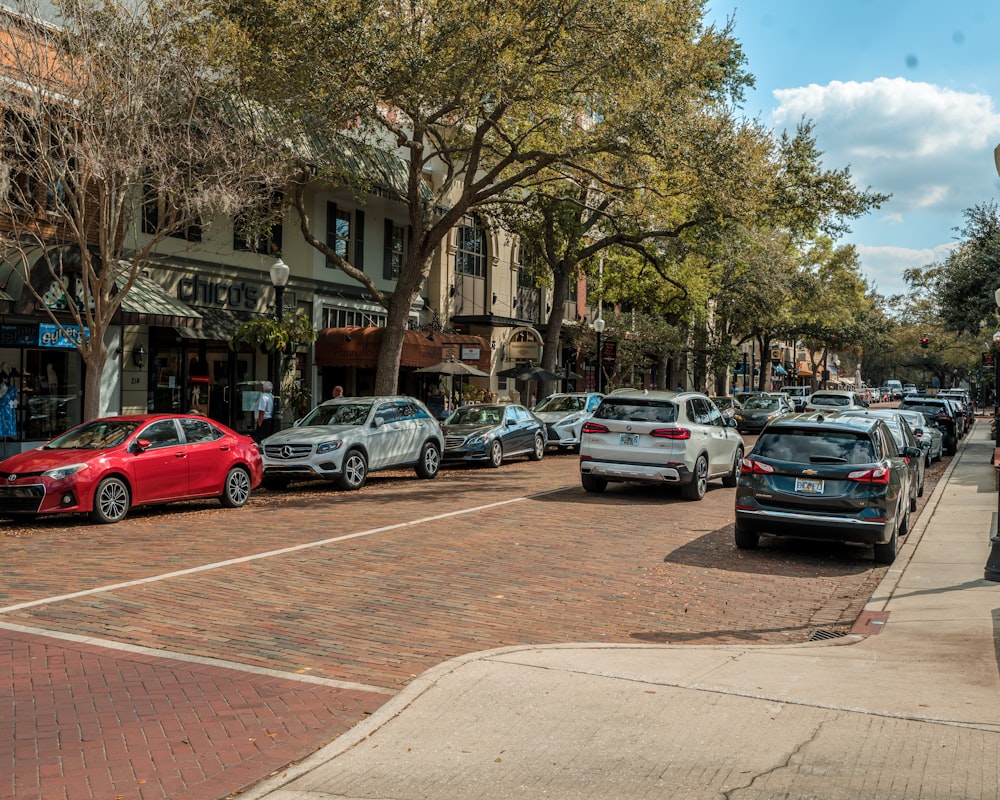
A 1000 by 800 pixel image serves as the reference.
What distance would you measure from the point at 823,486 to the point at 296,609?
610 cm

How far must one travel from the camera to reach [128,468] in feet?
46.1

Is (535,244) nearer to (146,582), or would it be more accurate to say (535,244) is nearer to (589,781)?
(146,582)

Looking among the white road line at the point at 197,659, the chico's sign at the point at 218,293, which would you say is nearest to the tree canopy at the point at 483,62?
the chico's sign at the point at 218,293

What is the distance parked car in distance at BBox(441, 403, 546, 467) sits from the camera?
22.9m

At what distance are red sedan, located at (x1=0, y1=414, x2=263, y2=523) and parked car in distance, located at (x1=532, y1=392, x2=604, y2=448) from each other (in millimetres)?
11943

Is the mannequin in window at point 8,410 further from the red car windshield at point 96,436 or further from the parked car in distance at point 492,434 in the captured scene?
the parked car in distance at point 492,434

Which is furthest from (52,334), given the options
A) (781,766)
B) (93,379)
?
(781,766)

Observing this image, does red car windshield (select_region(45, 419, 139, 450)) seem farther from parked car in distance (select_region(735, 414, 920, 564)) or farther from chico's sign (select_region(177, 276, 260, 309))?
chico's sign (select_region(177, 276, 260, 309))

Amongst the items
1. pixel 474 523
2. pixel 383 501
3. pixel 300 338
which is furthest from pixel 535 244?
pixel 474 523

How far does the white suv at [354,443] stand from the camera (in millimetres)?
17906

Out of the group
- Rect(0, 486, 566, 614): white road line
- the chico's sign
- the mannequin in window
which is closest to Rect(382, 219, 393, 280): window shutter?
the chico's sign

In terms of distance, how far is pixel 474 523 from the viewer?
14.0m

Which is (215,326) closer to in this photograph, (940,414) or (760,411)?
(940,414)

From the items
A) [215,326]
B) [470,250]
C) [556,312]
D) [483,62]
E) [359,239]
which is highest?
[483,62]
